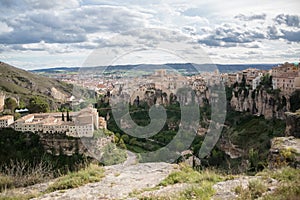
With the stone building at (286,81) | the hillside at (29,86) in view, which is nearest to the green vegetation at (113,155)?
the stone building at (286,81)

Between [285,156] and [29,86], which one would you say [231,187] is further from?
[29,86]

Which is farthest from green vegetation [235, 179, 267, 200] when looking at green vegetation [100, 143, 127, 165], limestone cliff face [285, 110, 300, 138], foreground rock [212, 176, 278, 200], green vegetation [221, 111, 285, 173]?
green vegetation [221, 111, 285, 173]

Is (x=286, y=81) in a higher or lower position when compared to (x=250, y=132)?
higher

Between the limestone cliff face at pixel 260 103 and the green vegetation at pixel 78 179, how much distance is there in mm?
22458

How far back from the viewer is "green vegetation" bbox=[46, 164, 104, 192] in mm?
4598

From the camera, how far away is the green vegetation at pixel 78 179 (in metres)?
4.60

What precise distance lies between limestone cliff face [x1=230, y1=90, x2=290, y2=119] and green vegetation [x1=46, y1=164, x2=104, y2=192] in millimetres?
22458

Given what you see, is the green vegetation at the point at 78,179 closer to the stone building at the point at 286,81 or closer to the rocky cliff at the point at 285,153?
the rocky cliff at the point at 285,153

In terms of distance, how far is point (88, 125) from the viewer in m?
23.0

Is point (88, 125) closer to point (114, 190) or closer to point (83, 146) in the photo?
point (83, 146)

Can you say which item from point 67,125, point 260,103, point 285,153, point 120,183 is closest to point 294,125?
point 285,153

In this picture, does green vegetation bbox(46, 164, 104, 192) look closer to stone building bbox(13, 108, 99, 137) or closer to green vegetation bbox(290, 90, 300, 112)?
stone building bbox(13, 108, 99, 137)

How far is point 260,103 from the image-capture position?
2825cm

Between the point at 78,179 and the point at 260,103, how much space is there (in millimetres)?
26412
